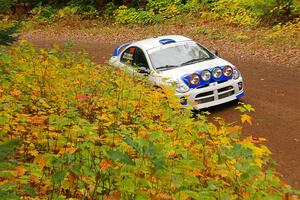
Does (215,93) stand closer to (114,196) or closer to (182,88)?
(182,88)

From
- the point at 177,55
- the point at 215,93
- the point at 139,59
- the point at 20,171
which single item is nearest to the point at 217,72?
the point at 215,93

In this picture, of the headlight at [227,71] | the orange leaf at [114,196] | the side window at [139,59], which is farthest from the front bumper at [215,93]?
the orange leaf at [114,196]

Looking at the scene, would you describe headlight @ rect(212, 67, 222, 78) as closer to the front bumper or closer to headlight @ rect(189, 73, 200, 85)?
the front bumper

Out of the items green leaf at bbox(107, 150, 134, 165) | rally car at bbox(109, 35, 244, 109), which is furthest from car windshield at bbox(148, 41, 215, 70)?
green leaf at bbox(107, 150, 134, 165)

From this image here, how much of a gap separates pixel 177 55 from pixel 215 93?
146 cm

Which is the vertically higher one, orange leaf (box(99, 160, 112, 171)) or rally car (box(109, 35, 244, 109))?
rally car (box(109, 35, 244, 109))

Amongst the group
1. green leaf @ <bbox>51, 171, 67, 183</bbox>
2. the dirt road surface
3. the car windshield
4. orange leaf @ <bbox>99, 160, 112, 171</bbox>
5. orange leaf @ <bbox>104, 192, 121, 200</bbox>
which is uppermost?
the car windshield

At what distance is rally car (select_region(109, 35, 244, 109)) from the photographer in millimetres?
8727

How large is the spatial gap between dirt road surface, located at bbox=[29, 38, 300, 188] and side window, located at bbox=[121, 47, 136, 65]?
2.71m

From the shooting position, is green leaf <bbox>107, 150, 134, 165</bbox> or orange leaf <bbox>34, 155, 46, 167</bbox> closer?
green leaf <bbox>107, 150, 134, 165</bbox>

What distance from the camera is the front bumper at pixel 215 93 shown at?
872cm

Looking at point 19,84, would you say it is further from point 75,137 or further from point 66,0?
point 66,0

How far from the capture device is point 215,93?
29.4 ft

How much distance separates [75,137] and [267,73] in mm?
8884
